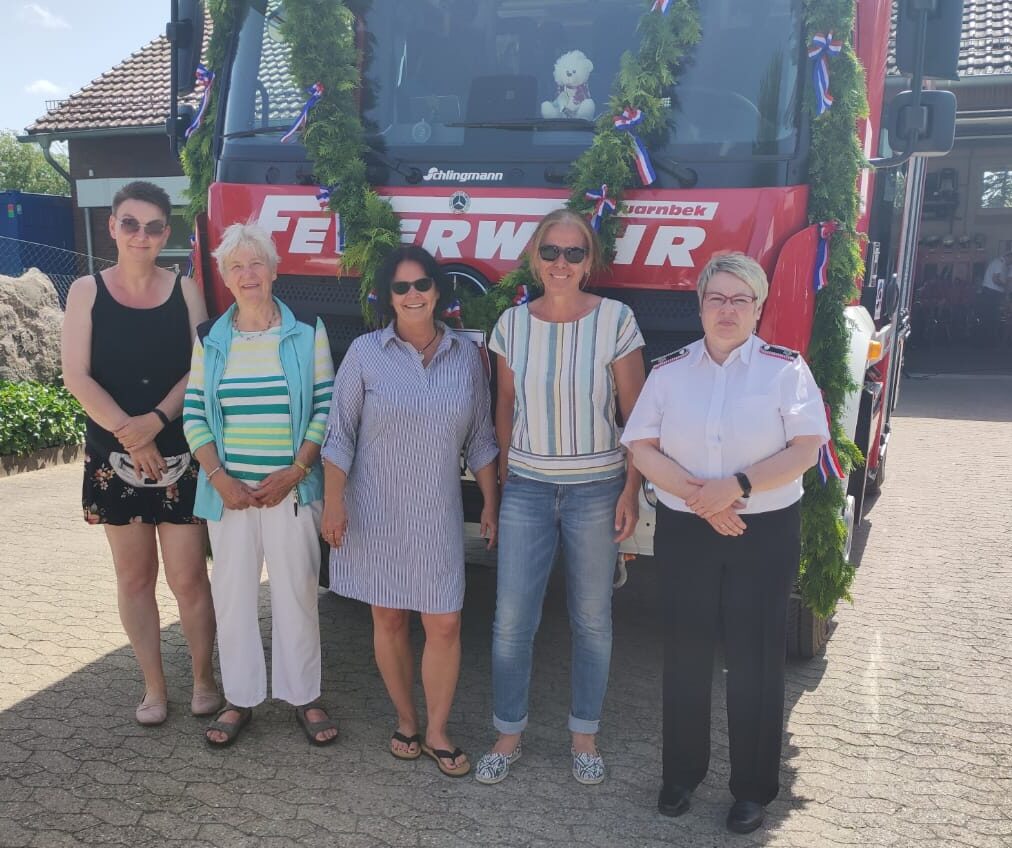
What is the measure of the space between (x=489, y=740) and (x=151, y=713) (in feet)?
4.10

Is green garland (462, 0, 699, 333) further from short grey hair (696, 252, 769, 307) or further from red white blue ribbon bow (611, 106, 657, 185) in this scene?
short grey hair (696, 252, 769, 307)

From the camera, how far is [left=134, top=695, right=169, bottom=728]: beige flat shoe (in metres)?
3.64

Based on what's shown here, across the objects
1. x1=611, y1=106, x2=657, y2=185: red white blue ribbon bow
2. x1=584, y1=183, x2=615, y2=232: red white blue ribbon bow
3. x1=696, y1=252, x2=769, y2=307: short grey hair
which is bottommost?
x1=696, y1=252, x2=769, y2=307: short grey hair

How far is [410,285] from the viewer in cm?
315

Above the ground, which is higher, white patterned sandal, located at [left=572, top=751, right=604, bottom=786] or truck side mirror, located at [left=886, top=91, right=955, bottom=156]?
truck side mirror, located at [left=886, top=91, right=955, bottom=156]

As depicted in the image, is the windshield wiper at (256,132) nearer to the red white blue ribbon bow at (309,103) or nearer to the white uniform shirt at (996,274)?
the red white blue ribbon bow at (309,103)

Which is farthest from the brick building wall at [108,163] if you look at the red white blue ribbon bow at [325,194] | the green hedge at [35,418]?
the red white blue ribbon bow at [325,194]

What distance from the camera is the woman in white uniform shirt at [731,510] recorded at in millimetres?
2824

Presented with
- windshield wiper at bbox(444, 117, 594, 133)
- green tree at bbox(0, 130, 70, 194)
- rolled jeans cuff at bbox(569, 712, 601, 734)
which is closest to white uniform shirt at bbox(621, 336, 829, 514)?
rolled jeans cuff at bbox(569, 712, 601, 734)

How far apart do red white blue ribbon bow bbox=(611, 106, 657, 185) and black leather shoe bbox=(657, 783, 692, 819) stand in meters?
2.01

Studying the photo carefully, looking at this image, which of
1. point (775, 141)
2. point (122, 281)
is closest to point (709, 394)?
point (775, 141)

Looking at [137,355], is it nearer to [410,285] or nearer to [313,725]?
[410,285]

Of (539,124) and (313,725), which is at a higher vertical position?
(539,124)

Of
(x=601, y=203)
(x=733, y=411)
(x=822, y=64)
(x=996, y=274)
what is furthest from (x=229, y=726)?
(x=996, y=274)
